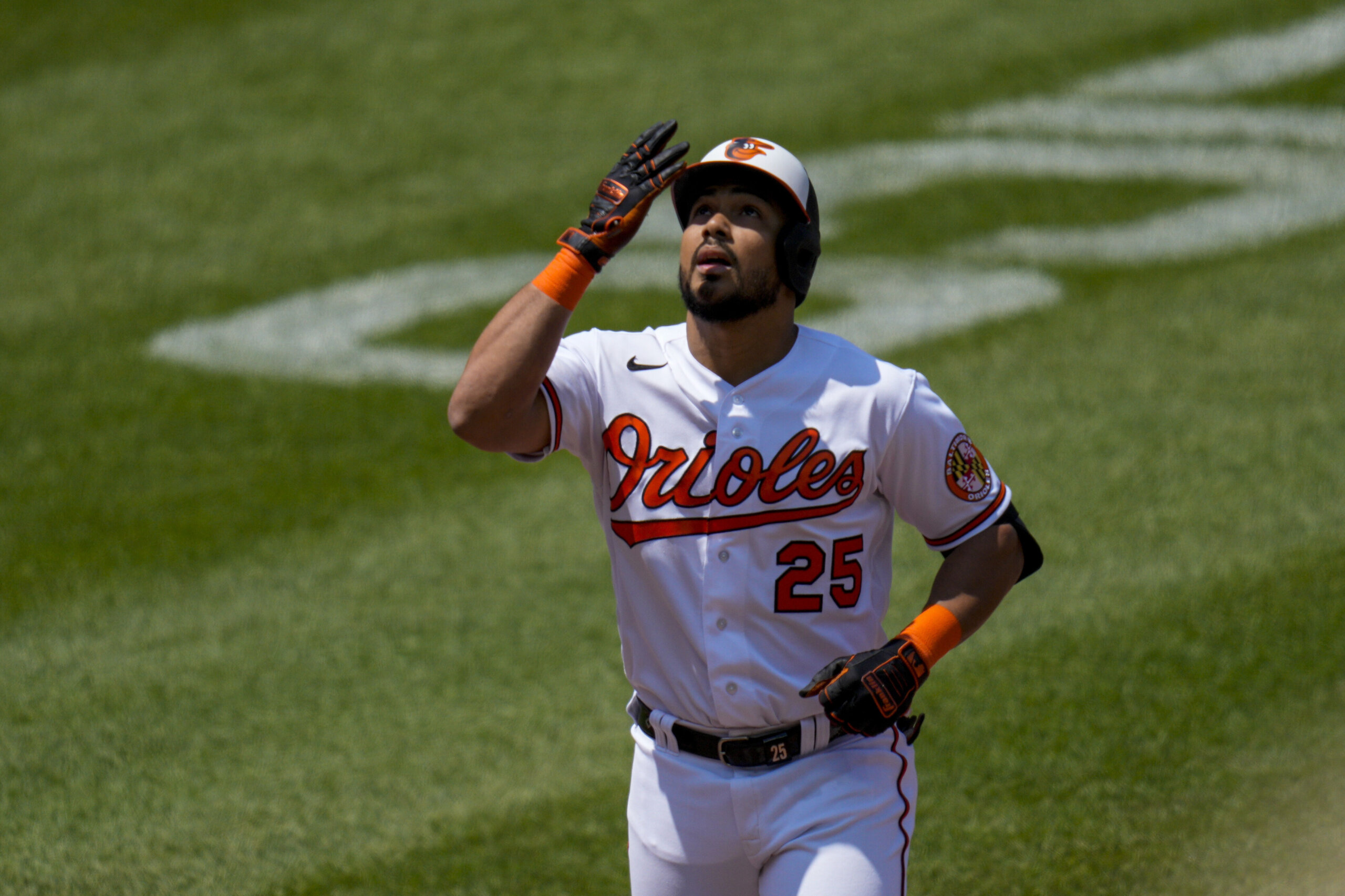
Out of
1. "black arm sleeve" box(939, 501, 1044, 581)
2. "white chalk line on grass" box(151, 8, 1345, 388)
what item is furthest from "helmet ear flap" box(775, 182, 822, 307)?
"white chalk line on grass" box(151, 8, 1345, 388)

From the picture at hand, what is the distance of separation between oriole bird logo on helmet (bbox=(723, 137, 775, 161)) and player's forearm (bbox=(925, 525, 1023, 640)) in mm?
1133

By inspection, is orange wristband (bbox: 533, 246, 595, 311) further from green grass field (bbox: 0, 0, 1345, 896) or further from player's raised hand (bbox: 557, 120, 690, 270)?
green grass field (bbox: 0, 0, 1345, 896)

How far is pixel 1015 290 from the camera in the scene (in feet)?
35.3

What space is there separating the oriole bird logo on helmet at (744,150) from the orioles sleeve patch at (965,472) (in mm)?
878

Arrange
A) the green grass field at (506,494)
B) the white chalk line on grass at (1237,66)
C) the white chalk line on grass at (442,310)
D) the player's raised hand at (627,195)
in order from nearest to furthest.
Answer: the player's raised hand at (627,195)
the green grass field at (506,494)
the white chalk line on grass at (442,310)
the white chalk line on grass at (1237,66)

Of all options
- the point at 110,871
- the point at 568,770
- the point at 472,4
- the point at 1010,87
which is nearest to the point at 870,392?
the point at 568,770

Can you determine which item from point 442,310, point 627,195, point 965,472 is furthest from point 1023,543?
point 442,310

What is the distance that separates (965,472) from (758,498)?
542 mm

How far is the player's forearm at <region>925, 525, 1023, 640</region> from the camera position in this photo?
3852 mm

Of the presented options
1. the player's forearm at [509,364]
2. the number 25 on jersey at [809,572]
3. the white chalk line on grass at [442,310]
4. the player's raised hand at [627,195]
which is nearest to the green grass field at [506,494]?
the white chalk line on grass at [442,310]

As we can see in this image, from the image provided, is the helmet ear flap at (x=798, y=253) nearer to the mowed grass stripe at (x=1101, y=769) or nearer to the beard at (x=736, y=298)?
the beard at (x=736, y=298)

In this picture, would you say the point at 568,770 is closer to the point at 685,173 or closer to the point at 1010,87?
the point at 685,173

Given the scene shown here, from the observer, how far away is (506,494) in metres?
8.81

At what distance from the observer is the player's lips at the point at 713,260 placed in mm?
3703
